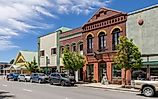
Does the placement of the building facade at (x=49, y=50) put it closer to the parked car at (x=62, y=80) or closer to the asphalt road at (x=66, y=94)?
the parked car at (x=62, y=80)

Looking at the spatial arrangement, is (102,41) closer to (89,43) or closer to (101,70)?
(89,43)

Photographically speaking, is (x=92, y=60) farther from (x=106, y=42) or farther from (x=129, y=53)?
(x=129, y=53)

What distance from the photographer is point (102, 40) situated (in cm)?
3709

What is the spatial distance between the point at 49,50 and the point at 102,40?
16.3 metres

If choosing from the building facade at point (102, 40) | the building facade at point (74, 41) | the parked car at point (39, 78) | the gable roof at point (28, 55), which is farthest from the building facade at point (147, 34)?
the gable roof at point (28, 55)

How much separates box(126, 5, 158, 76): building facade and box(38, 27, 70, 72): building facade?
1916 centimetres

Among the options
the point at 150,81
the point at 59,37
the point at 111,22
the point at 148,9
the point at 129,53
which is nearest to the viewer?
the point at 150,81

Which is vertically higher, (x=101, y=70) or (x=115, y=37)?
(x=115, y=37)

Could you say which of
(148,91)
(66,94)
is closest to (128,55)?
(148,91)

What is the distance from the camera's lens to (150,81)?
67.4 ft

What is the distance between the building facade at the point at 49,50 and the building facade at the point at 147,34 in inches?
754

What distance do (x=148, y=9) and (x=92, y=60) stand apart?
38.8 ft

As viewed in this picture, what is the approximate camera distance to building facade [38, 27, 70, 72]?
48.5m

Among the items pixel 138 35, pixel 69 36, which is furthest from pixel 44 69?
pixel 138 35
